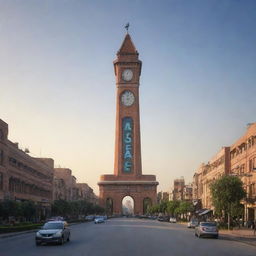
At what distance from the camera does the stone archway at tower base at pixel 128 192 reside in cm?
14900

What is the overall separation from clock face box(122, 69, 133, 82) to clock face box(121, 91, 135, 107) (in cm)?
397

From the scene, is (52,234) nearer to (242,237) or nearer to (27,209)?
(242,237)

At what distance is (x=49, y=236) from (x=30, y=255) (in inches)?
252

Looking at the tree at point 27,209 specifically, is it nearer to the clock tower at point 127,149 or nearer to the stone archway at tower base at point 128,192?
the clock tower at point 127,149

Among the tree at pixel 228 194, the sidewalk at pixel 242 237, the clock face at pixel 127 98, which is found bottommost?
the sidewalk at pixel 242 237

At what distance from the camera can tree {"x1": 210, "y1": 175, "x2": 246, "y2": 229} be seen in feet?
199

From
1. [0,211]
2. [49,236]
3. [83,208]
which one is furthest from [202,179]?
[49,236]

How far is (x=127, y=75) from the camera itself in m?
152

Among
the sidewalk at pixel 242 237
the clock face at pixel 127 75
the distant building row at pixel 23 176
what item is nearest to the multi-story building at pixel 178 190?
the clock face at pixel 127 75

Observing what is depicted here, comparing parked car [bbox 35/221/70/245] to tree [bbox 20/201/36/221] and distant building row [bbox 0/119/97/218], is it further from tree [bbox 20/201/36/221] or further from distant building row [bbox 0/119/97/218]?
distant building row [bbox 0/119/97/218]

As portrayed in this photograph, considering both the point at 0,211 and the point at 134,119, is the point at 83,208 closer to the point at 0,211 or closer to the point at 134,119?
the point at 134,119

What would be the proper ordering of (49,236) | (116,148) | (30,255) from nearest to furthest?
(30,255) < (49,236) < (116,148)

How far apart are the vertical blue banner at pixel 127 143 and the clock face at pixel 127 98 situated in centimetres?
442

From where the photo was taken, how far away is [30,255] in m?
23.2
